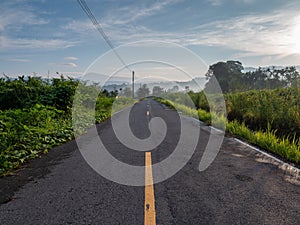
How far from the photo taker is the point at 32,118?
866 cm

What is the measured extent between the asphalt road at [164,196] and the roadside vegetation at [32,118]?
983 millimetres

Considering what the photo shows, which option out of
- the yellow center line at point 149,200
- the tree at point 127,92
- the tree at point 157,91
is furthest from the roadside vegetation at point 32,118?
the tree at point 157,91

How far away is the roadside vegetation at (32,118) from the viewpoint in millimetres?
6036

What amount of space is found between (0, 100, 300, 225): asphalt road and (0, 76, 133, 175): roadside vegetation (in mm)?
983

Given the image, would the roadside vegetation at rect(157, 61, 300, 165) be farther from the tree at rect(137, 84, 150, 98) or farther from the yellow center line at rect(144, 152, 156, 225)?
the tree at rect(137, 84, 150, 98)

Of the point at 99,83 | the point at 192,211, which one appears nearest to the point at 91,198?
the point at 192,211

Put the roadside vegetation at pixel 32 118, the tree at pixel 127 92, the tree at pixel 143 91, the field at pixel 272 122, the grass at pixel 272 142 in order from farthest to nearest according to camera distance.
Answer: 1. the tree at pixel 143 91
2. the tree at pixel 127 92
3. the field at pixel 272 122
4. the roadside vegetation at pixel 32 118
5. the grass at pixel 272 142

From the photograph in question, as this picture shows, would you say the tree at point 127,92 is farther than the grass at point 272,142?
Yes

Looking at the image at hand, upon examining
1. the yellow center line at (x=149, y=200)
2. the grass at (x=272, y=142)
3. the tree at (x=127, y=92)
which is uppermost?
the tree at (x=127, y=92)

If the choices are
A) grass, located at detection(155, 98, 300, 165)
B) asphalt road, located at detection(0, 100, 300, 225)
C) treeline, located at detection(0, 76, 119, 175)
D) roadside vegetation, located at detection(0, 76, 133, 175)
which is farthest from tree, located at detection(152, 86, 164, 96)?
asphalt road, located at detection(0, 100, 300, 225)

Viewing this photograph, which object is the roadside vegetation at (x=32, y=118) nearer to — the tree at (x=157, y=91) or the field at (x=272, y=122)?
the field at (x=272, y=122)

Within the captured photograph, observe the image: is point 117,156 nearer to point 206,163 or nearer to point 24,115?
point 206,163

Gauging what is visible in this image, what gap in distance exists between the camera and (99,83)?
77.5 ft

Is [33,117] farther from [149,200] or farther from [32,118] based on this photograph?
[149,200]
